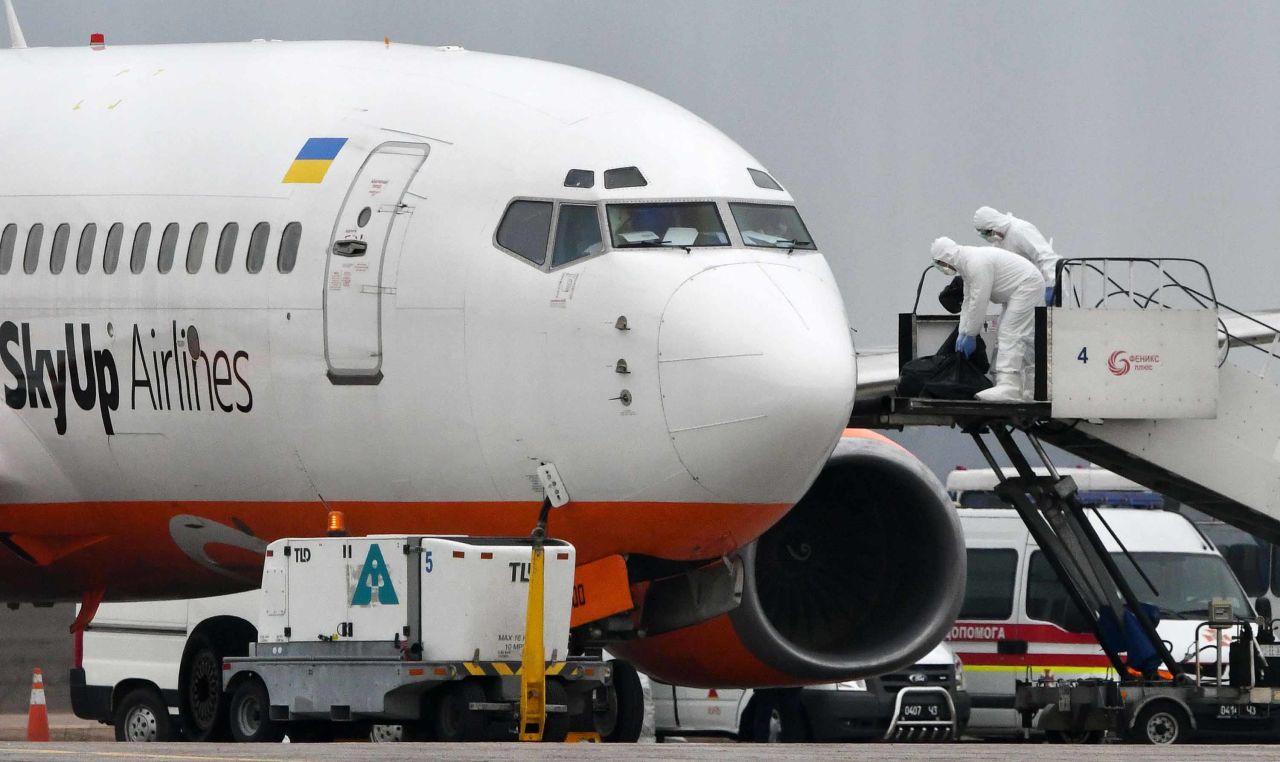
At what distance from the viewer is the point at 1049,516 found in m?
17.8

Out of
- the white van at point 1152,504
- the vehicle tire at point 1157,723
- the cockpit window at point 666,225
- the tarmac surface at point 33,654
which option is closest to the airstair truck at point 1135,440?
the vehicle tire at point 1157,723

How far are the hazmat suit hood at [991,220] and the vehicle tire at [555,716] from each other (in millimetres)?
6196

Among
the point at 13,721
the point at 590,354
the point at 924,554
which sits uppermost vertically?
the point at 590,354

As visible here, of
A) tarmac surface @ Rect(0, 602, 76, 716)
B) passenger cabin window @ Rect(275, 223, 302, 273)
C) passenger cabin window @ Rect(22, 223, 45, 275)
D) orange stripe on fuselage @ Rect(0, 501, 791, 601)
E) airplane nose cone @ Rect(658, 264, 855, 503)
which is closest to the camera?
airplane nose cone @ Rect(658, 264, 855, 503)

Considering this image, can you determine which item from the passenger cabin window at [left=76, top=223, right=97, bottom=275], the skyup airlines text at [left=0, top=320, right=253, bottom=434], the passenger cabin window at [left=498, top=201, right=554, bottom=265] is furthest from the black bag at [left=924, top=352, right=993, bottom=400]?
the passenger cabin window at [left=76, top=223, right=97, bottom=275]

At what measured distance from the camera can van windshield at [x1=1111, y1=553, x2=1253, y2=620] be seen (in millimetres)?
22172

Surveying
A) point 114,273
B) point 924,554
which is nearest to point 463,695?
point 114,273

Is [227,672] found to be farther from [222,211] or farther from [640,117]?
[640,117]

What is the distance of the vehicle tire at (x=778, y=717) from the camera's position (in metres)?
20.5

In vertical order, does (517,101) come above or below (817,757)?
above

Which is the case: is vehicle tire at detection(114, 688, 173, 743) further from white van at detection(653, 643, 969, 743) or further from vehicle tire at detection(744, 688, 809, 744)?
vehicle tire at detection(744, 688, 809, 744)

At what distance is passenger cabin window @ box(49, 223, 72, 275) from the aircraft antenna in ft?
7.35

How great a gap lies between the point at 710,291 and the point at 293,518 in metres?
2.88

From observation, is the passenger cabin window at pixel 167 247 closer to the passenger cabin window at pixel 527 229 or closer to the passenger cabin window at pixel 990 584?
the passenger cabin window at pixel 527 229
